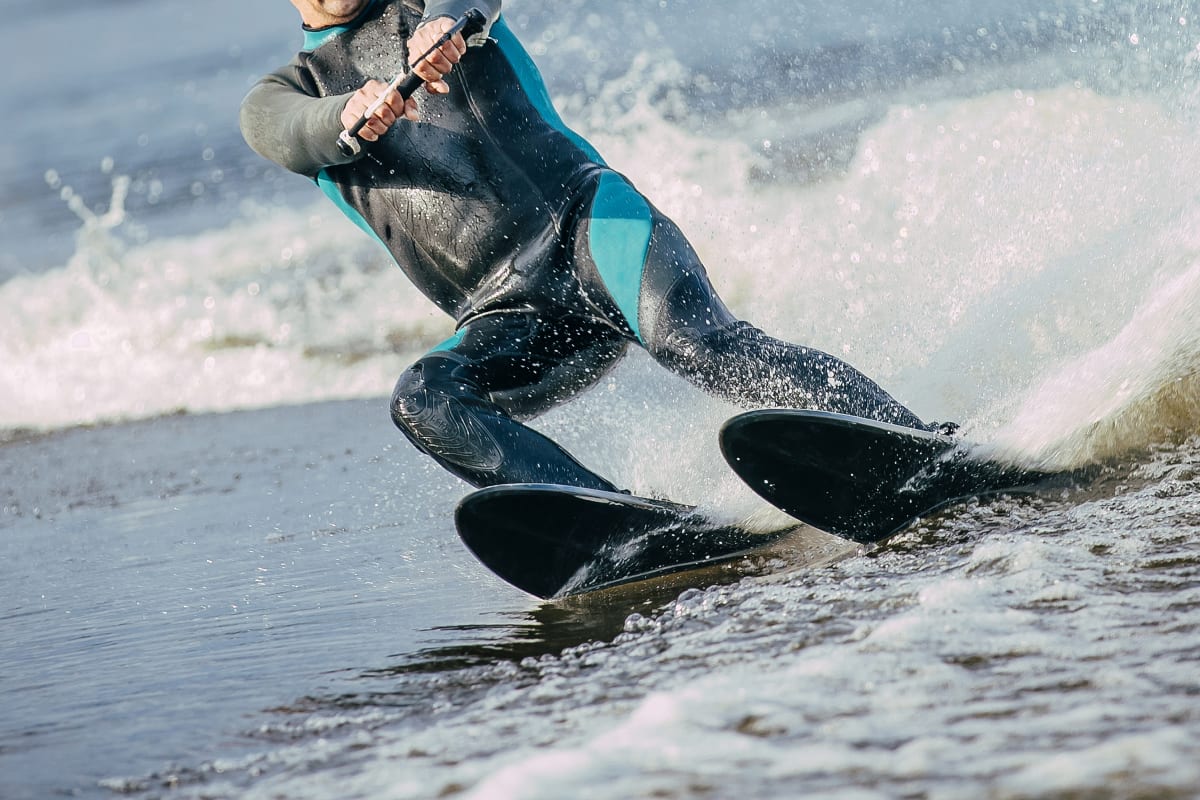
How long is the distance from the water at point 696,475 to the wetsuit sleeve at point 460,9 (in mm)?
1432

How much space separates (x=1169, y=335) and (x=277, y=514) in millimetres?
3109

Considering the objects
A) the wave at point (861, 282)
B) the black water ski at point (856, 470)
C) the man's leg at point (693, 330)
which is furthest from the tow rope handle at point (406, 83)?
the wave at point (861, 282)

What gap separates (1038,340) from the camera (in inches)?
190

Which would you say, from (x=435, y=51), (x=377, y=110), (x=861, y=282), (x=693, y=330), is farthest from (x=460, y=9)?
(x=861, y=282)

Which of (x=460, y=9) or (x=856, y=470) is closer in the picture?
(x=856, y=470)

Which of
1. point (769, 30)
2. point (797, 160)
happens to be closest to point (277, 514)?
point (797, 160)

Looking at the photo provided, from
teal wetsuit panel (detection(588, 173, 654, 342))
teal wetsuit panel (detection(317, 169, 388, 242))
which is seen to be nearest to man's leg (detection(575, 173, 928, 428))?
teal wetsuit panel (detection(588, 173, 654, 342))

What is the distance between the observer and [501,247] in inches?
154

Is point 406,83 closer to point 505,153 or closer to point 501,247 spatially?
point 505,153

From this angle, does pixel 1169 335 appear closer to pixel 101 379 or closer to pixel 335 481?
pixel 335 481

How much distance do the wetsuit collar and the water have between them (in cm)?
157

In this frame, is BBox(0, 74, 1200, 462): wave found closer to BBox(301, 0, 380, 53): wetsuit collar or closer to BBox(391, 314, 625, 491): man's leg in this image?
BBox(391, 314, 625, 491): man's leg

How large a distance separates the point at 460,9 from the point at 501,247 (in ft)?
2.19

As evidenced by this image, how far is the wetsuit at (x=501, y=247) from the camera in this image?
360cm
